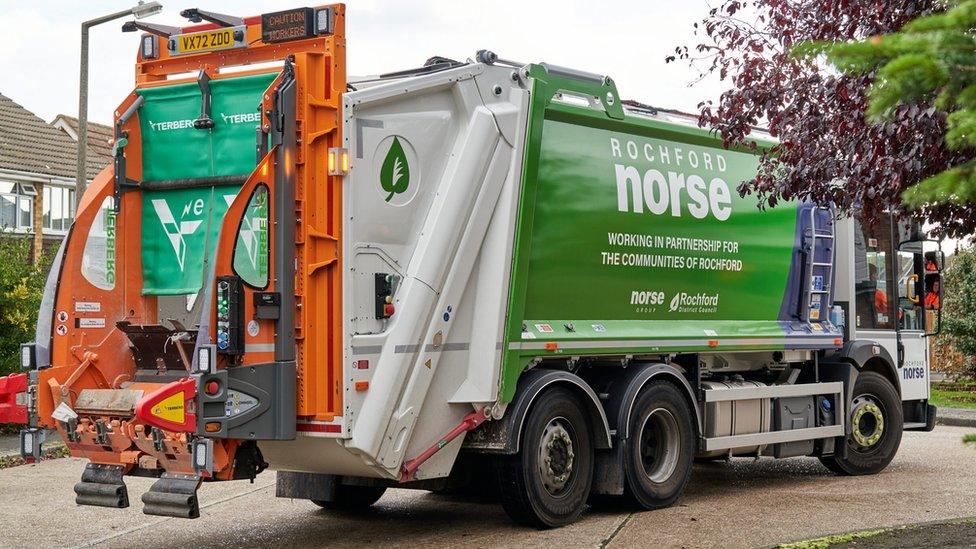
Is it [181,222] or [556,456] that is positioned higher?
[181,222]

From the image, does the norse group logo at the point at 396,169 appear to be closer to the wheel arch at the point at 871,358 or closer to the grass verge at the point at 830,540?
the grass verge at the point at 830,540

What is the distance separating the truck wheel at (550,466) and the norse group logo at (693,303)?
4.97ft

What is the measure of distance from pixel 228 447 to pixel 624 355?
341 centimetres

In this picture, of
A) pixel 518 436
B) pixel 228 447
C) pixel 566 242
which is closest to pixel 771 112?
pixel 566 242

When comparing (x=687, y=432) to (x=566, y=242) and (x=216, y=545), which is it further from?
(x=216, y=545)

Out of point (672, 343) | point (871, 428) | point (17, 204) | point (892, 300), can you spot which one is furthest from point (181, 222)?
point (17, 204)

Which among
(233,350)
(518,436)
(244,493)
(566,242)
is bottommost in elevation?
(244,493)

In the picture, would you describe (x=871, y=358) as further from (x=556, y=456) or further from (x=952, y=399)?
(x=952, y=399)

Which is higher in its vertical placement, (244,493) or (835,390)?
(835,390)

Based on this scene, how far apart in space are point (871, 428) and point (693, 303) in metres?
2.99

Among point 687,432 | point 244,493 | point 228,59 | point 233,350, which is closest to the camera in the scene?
point 233,350

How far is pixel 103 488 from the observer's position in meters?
8.02

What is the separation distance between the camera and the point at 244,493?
11.6 m

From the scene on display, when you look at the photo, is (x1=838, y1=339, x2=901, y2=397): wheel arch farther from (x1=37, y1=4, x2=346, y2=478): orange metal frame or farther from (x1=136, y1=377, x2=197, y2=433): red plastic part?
(x1=136, y1=377, x2=197, y2=433): red plastic part
